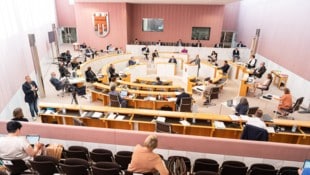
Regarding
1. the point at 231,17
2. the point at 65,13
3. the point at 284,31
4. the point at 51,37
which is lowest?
the point at 51,37

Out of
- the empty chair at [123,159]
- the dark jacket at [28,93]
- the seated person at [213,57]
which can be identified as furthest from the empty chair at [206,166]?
the seated person at [213,57]

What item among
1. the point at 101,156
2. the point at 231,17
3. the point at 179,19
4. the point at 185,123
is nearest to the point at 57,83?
the point at 185,123

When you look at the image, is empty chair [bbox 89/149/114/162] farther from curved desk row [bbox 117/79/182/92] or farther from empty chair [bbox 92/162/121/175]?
curved desk row [bbox 117/79/182/92]

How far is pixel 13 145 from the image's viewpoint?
307 cm

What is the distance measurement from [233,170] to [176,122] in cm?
214

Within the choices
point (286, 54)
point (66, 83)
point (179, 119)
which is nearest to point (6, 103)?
point (66, 83)

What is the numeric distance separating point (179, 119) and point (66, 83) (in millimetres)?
5336

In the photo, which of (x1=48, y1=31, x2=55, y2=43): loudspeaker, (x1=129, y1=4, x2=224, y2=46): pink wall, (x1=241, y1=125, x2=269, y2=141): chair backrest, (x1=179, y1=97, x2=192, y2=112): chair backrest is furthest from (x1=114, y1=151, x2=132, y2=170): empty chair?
(x1=129, y1=4, x2=224, y2=46): pink wall

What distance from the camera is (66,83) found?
8.84 m

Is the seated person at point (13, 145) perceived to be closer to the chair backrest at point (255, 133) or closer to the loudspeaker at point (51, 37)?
the chair backrest at point (255, 133)

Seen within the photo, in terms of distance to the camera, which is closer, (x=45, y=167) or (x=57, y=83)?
(x=45, y=167)

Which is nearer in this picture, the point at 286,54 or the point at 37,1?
the point at 286,54

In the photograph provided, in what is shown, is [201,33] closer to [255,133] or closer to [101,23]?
[101,23]

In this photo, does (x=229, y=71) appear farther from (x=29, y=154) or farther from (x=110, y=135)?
(x=29, y=154)
